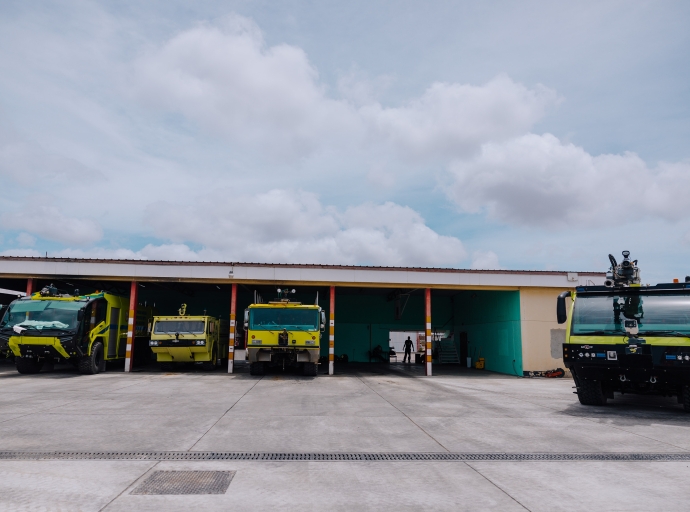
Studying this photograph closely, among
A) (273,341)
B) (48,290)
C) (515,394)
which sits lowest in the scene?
(515,394)

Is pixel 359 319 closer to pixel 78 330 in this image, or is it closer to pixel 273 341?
pixel 273 341

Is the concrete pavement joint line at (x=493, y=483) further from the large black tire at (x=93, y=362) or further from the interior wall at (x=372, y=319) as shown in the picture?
the interior wall at (x=372, y=319)

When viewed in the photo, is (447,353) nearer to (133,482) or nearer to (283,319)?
(283,319)

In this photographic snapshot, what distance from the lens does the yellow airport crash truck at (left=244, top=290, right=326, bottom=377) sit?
16688 millimetres

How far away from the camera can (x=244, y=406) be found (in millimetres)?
10062

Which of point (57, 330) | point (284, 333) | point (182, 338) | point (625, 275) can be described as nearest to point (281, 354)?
point (284, 333)

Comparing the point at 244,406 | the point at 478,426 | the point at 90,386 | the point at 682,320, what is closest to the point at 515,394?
the point at 682,320

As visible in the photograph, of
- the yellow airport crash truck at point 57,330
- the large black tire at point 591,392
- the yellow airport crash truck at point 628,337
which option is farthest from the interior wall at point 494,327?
the yellow airport crash truck at point 57,330

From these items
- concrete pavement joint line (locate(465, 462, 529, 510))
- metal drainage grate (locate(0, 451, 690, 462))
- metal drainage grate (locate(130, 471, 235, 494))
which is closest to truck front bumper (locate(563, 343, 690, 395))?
metal drainage grate (locate(0, 451, 690, 462))

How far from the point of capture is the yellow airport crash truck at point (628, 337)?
9.26 meters

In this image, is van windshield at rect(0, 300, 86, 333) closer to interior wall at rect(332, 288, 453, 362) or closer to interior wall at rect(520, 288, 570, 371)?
interior wall at rect(520, 288, 570, 371)

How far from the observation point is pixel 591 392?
10680mm

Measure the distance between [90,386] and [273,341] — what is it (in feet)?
17.4

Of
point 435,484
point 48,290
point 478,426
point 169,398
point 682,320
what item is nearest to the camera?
point 435,484
